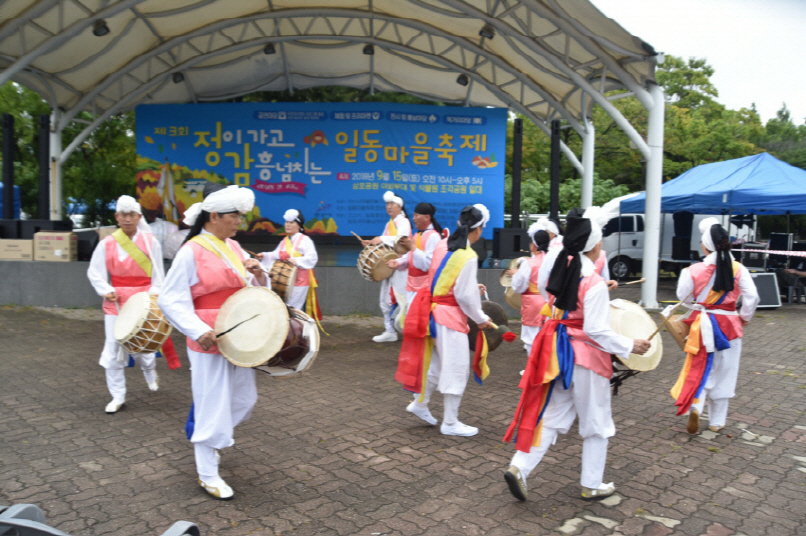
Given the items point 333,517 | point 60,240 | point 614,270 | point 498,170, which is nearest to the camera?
point 333,517

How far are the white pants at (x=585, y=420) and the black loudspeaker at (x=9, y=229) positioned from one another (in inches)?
413

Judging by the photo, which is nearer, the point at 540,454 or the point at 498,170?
the point at 540,454

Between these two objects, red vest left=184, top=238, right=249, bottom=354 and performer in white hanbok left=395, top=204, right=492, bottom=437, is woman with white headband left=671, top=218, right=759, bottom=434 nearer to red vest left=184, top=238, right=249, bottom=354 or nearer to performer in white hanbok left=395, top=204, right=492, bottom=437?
performer in white hanbok left=395, top=204, right=492, bottom=437

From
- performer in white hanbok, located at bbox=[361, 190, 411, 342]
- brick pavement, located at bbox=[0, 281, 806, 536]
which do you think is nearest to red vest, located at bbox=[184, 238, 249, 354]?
brick pavement, located at bbox=[0, 281, 806, 536]

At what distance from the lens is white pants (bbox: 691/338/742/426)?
5.05 metres

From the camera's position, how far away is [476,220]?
4793 millimetres

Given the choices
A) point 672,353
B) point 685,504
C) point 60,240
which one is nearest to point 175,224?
point 60,240

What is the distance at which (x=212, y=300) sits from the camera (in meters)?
3.77

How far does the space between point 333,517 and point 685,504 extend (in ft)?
6.85

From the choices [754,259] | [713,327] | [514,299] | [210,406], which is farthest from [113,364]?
[754,259]

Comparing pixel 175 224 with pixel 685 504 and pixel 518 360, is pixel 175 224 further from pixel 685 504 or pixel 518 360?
pixel 685 504

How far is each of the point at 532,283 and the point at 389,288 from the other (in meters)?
2.64

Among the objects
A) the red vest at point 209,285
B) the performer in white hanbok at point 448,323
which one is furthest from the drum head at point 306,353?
the performer in white hanbok at point 448,323

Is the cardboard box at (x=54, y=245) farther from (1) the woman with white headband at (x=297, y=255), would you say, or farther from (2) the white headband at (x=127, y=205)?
(2) the white headband at (x=127, y=205)
